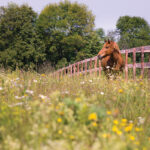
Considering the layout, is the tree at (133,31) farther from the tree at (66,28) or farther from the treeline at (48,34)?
the tree at (66,28)

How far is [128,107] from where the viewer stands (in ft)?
14.5

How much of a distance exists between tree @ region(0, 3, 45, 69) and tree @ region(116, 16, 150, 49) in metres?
14.2

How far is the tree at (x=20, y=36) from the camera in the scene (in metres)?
29.7

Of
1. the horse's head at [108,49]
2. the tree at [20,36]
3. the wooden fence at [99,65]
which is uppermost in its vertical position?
the tree at [20,36]

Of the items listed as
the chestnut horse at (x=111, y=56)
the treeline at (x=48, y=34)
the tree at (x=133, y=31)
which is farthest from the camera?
the tree at (x=133, y=31)

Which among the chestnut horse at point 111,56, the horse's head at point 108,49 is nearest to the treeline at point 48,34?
the chestnut horse at point 111,56

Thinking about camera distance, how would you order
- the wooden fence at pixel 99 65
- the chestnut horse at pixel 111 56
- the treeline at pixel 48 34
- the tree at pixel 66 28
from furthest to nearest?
the tree at pixel 66 28 < the treeline at pixel 48 34 < the chestnut horse at pixel 111 56 < the wooden fence at pixel 99 65

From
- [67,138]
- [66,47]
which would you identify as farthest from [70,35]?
[67,138]

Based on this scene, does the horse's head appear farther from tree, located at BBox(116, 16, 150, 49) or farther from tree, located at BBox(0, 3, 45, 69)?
tree, located at BBox(116, 16, 150, 49)

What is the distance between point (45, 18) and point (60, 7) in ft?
9.50

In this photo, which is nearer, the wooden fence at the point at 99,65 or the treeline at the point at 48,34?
the wooden fence at the point at 99,65

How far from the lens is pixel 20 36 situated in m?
30.6

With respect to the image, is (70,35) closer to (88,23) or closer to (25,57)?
(88,23)

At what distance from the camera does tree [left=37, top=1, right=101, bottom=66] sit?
1267 inches
